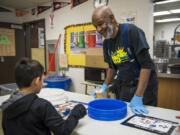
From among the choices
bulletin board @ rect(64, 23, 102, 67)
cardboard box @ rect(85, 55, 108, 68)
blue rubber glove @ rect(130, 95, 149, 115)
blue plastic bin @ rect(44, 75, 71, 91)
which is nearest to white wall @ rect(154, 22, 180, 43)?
cardboard box @ rect(85, 55, 108, 68)

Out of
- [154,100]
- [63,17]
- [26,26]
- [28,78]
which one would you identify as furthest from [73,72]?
[28,78]

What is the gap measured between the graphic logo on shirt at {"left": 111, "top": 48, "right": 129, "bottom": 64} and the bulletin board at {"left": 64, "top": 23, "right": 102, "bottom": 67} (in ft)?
6.30

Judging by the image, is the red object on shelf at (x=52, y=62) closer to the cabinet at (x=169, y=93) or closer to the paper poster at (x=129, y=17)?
the paper poster at (x=129, y=17)

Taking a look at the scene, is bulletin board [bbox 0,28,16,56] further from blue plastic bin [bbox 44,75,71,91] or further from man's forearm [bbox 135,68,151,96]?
man's forearm [bbox 135,68,151,96]

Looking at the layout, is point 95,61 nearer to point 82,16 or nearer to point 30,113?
point 82,16

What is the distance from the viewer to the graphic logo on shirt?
1.69 m

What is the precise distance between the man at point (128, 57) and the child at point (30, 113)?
25.0 inches

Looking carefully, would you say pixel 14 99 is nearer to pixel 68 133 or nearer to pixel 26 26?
pixel 68 133

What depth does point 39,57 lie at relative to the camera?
16.9 ft

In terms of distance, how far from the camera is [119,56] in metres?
1.74

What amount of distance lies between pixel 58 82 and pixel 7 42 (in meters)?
2.23

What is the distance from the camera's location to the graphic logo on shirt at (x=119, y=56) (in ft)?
5.56

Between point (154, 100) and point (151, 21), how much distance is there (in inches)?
61.4

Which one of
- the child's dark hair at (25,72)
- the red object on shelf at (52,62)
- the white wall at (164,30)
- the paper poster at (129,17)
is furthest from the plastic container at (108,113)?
the red object on shelf at (52,62)
